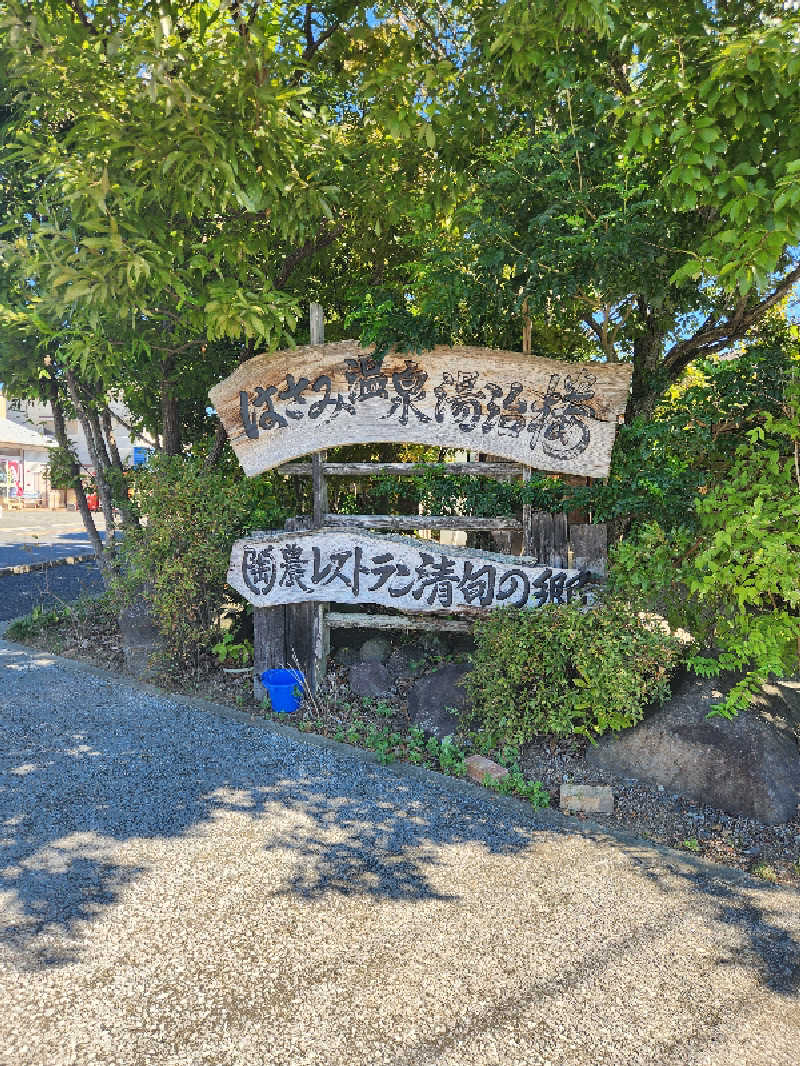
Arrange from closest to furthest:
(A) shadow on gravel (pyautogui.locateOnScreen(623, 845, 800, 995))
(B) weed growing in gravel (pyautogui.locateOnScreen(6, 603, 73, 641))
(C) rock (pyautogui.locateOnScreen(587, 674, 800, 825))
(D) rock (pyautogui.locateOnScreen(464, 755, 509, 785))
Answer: (A) shadow on gravel (pyautogui.locateOnScreen(623, 845, 800, 995)) < (C) rock (pyautogui.locateOnScreen(587, 674, 800, 825)) < (D) rock (pyautogui.locateOnScreen(464, 755, 509, 785)) < (B) weed growing in gravel (pyautogui.locateOnScreen(6, 603, 73, 641))

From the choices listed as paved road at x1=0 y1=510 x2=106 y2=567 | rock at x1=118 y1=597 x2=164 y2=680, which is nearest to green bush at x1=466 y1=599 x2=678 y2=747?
rock at x1=118 y1=597 x2=164 y2=680

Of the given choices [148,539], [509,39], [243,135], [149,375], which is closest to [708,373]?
[509,39]

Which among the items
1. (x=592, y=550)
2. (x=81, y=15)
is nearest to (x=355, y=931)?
(x=592, y=550)

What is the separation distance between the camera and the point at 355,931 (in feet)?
10.9

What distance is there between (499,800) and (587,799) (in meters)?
0.59

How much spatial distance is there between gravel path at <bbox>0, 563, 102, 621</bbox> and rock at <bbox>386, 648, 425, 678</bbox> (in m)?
5.60

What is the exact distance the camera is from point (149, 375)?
7961mm

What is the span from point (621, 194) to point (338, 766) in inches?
183

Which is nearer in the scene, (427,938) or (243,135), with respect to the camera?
(427,938)

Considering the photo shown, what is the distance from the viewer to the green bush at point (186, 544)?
662cm

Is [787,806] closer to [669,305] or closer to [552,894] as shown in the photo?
[552,894]

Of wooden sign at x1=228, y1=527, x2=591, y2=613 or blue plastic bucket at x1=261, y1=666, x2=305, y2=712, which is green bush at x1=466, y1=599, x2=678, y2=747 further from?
blue plastic bucket at x1=261, y1=666, x2=305, y2=712

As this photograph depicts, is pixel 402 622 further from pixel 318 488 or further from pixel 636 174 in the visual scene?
pixel 636 174

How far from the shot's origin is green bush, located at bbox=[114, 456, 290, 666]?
21.7 ft
